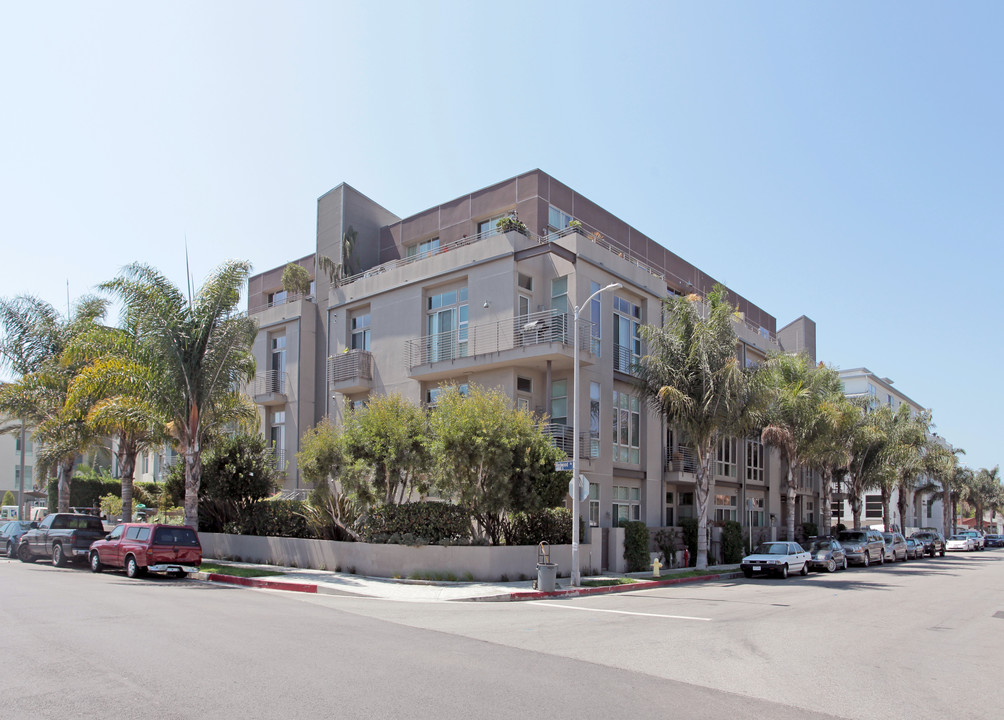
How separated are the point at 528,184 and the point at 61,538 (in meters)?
20.8

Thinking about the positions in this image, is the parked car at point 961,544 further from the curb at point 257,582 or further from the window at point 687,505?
the curb at point 257,582

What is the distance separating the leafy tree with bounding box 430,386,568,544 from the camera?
70.2 feet

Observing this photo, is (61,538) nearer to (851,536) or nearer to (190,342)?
(190,342)

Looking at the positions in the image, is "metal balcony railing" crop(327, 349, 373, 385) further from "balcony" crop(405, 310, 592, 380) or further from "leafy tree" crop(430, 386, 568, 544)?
"leafy tree" crop(430, 386, 568, 544)

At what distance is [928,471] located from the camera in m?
58.6

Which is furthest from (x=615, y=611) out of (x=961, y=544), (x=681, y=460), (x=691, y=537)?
(x=961, y=544)

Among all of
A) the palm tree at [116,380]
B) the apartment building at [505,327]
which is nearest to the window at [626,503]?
the apartment building at [505,327]

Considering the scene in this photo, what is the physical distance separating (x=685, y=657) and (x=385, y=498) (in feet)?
47.9

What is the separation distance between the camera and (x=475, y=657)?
9.88 m

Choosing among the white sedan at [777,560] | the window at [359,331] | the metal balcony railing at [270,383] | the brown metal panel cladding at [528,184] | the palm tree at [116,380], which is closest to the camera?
the palm tree at [116,380]

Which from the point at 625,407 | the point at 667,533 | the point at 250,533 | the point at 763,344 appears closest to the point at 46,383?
the point at 250,533

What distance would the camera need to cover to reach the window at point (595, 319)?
91.1 ft

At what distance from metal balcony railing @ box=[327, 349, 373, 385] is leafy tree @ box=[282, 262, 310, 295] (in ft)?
19.3

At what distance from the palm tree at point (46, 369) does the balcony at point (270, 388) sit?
8.08m
